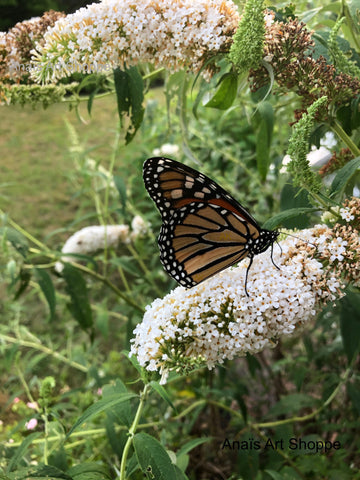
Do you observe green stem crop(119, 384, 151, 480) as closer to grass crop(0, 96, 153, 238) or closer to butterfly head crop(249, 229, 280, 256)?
butterfly head crop(249, 229, 280, 256)

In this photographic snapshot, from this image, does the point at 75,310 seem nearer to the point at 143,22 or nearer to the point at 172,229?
the point at 172,229

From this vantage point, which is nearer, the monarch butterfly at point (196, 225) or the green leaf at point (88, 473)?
the green leaf at point (88, 473)

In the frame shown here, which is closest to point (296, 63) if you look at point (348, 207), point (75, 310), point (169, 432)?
point (348, 207)

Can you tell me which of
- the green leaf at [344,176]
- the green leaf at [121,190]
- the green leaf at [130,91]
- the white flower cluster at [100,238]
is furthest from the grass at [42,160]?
the green leaf at [344,176]

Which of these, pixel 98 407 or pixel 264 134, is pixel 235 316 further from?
pixel 264 134

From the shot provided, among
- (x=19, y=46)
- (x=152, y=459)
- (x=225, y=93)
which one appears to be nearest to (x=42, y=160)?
(x=19, y=46)

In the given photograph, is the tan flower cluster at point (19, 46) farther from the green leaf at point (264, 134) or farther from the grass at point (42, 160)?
the grass at point (42, 160)

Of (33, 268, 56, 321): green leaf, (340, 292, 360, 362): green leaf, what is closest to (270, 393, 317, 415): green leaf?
(340, 292, 360, 362): green leaf
